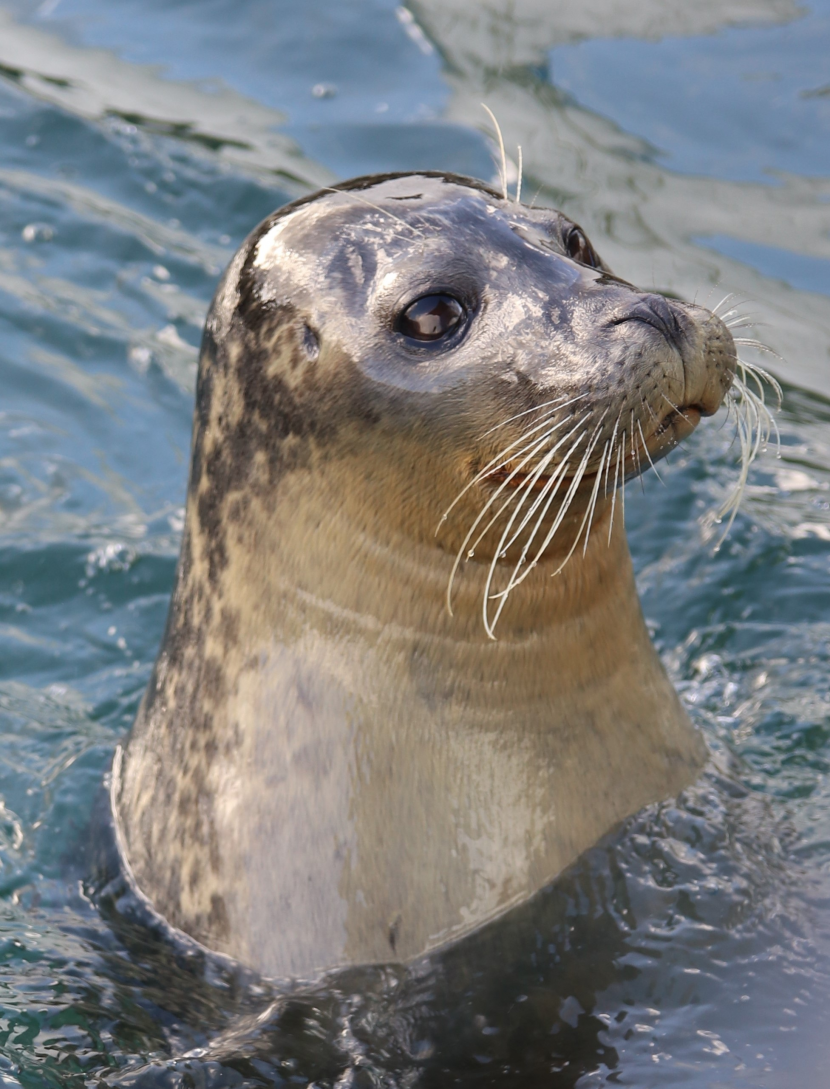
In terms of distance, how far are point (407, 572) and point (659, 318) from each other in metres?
0.71

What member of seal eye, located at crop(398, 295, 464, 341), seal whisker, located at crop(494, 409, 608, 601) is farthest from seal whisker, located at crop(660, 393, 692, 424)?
seal eye, located at crop(398, 295, 464, 341)

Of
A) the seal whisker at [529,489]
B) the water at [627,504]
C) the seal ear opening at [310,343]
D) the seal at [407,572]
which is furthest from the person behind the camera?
the water at [627,504]

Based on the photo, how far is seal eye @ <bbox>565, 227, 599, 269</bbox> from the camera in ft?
10.9

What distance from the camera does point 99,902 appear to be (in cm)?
371

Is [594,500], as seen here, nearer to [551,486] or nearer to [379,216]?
[551,486]

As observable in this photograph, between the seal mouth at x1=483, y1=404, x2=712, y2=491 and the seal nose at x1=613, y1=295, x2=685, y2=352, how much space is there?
0.13 m

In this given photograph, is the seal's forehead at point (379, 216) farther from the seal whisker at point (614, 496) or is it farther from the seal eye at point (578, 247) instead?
the seal whisker at point (614, 496)

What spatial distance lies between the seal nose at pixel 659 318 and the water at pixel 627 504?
45.9 inches

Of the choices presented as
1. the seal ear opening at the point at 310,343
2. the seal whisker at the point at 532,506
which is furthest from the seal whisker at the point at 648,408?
the seal ear opening at the point at 310,343

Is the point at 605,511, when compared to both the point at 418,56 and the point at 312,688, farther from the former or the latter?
the point at 418,56

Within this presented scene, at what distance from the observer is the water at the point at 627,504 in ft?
10.7

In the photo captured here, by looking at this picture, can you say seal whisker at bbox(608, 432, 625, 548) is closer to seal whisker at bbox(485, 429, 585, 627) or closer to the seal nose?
seal whisker at bbox(485, 429, 585, 627)

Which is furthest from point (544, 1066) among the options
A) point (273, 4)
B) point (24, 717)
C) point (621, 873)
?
point (273, 4)

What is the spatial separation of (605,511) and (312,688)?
0.70 metres
